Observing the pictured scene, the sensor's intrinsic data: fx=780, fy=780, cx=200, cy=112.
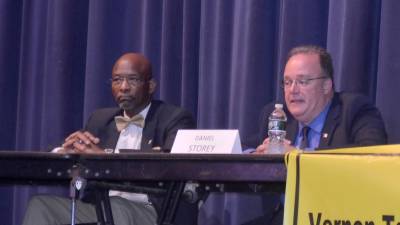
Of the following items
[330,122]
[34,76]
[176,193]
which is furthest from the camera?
[34,76]

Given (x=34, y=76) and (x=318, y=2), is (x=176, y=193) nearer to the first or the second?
(x=318, y=2)

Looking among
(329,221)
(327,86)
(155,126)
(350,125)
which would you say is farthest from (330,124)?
(329,221)

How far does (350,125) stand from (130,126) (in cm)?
124

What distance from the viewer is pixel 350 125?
3.30m

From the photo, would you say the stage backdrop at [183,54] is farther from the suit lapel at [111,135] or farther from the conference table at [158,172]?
the conference table at [158,172]

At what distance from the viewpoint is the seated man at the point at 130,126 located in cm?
353

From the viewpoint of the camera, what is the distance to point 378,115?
3322 mm

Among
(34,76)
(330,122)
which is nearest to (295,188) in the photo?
(330,122)

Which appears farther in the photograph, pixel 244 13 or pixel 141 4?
pixel 141 4

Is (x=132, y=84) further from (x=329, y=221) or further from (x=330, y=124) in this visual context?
(x=329, y=221)

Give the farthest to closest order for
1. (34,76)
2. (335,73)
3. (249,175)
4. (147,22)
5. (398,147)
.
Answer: (34,76), (147,22), (335,73), (249,175), (398,147)

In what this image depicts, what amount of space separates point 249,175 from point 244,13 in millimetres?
1964

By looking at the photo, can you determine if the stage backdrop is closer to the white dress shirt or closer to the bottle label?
the white dress shirt

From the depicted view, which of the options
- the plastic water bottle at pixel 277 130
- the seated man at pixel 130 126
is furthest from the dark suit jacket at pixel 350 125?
the seated man at pixel 130 126
